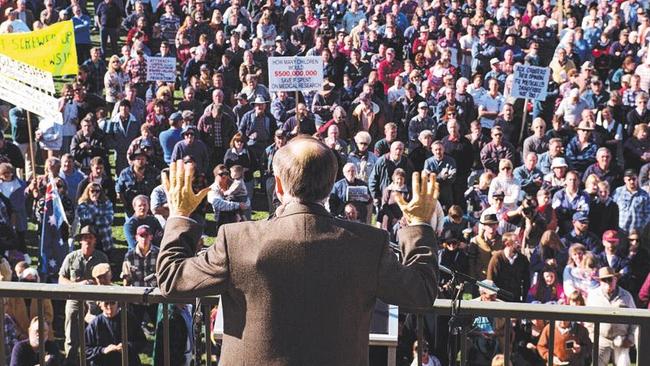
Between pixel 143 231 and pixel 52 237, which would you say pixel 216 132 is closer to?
pixel 52 237

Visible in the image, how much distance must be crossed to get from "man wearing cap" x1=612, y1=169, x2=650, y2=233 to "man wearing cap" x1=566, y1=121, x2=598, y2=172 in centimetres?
195

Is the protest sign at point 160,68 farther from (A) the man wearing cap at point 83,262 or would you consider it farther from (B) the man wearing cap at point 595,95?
(A) the man wearing cap at point 83,262

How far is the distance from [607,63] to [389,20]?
440 centimetres

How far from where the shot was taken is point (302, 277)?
12.6ft

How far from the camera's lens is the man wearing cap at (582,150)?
16950mm

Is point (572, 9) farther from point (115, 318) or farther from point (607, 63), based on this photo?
point (115, 318)

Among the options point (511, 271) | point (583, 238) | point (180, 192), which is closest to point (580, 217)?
point (583, 238)

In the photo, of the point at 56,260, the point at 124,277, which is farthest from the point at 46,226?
the point at 124,277

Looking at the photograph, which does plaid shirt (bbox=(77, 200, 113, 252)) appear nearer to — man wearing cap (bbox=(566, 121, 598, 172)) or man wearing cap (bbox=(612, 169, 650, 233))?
man wearing cap (bbox=(612, 169, 650, 233))

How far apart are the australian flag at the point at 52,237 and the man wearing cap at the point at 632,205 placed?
667cm

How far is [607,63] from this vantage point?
2348cm

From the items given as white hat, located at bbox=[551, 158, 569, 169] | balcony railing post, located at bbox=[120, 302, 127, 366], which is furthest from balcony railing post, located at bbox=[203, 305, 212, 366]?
white hat, located at bbox=[551, 158, 569, 169]

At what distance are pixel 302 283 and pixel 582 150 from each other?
13.7 metres

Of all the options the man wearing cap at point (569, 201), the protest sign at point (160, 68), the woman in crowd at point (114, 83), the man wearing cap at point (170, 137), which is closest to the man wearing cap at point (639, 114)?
the man wearing cap at point (569, 201)
